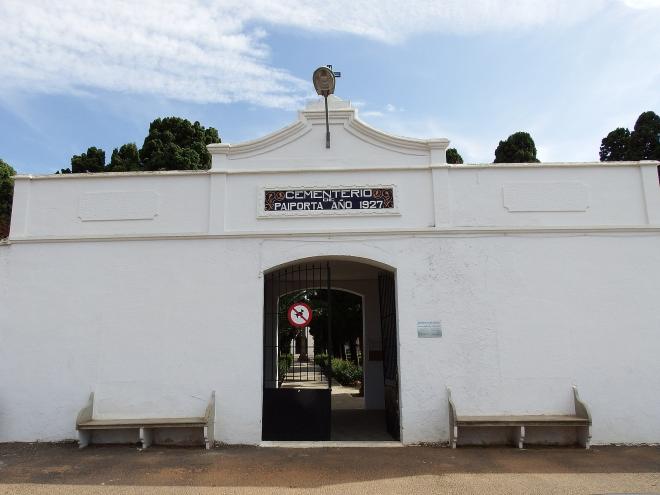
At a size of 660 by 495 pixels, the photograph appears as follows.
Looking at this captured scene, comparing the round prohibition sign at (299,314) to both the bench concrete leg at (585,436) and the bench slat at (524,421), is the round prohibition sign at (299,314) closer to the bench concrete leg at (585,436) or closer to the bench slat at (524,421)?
the bench slat at (524,421)

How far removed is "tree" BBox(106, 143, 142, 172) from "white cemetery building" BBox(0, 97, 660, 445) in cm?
997

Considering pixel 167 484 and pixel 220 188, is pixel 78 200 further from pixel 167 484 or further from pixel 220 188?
pixel 167 484

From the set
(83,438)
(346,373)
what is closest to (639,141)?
(346,373)

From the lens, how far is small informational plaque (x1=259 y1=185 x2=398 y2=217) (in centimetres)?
870

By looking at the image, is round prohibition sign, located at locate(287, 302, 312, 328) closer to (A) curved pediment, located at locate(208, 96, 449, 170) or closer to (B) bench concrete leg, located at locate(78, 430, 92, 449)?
(A) curved pediment, located at locate(208, 96, 449, 170)

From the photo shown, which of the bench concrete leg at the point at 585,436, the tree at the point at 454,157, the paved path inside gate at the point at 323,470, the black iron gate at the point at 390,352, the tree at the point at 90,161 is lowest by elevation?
the paved path inside gate at the point at 323,470

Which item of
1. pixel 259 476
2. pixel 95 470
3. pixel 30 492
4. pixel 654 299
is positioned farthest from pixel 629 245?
pixel 30 492

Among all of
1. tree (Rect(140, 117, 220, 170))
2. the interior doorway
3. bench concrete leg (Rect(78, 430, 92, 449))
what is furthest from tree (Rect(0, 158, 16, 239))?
bench concrete leg (Rect(78, 430, 92, 449))

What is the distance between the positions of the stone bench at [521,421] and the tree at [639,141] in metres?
12.8

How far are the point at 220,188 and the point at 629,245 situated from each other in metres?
6.58

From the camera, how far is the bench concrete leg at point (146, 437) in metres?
7.88

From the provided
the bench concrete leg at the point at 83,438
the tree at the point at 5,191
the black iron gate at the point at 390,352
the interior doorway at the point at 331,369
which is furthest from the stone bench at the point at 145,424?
the tree at the point at 5,191

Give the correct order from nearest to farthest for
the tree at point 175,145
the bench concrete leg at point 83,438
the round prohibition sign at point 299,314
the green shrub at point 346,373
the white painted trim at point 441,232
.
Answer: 1. the bench concrete leg at point 83,438
2. the white painted trim at point 441,232
3. the round prohibition sign at point 299,314
4. the tree at point 175,145
5. the green shrub at point 346,373

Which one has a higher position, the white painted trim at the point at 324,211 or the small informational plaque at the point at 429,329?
the white painted trim at the point at 324,211
